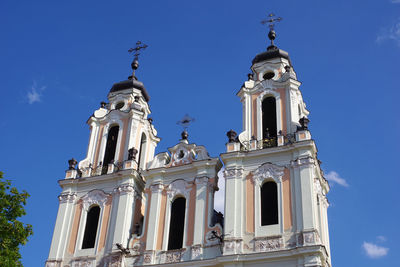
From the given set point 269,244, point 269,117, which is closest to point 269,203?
point 269,244

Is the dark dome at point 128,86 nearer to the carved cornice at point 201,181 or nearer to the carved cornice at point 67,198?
the carved cornice at point 67,198

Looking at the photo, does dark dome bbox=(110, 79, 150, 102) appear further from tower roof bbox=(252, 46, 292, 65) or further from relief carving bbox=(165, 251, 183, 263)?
relief carving bbox=(165, 251, 183, 263)

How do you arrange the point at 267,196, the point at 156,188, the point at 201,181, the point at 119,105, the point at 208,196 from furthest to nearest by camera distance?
1. the point at 119,105
2. the point at 156,188
3. the point at 201,181
4. the point at 208,196
5. the point at 267,196

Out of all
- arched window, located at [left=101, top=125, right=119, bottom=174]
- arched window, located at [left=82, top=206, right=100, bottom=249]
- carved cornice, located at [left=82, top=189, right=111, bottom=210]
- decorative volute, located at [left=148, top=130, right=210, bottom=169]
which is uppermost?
arched window, located at [left=101, top=125, right=119, bottom=174]

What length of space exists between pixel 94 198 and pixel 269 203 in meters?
9.18

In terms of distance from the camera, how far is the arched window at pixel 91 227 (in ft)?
86.0

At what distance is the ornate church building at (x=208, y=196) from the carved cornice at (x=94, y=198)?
0.19 feet

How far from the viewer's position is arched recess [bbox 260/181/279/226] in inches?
925

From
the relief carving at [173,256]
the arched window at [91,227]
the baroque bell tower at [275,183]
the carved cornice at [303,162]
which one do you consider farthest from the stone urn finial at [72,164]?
the carved cornice at [303,162]

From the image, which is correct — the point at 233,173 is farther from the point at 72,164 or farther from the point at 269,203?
the point at 72,164

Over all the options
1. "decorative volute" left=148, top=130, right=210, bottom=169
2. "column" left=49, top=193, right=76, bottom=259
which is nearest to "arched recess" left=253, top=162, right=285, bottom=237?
"decorative volute" left=148, top=130, right=210, bottom=169

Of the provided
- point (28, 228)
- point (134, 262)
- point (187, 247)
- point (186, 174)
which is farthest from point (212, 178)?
point (28, 228)

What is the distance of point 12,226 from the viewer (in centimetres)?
1866

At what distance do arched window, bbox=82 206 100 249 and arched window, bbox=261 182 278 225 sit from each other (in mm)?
8529
